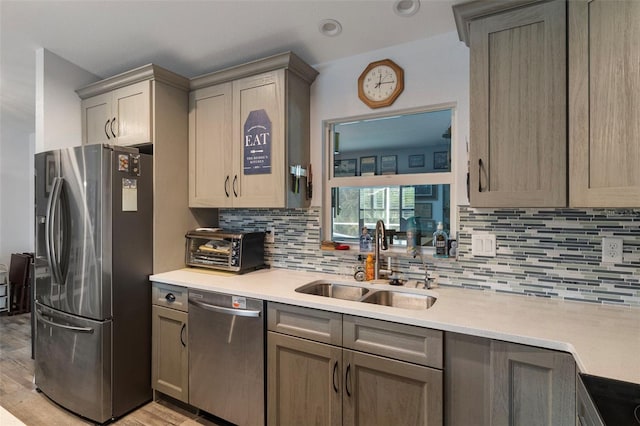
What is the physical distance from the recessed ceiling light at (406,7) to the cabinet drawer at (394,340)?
1.66 m

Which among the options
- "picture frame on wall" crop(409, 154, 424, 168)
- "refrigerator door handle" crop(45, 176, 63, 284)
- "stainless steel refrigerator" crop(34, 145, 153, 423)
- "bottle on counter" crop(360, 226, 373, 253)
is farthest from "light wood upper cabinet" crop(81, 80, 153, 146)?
"picture frame on wall" crop(409, 154, 424, 168)

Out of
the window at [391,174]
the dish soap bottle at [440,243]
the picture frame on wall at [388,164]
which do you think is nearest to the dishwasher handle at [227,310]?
the window at [391,174]

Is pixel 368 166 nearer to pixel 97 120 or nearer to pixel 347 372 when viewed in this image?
pixel 347 372

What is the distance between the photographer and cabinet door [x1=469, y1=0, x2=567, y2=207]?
54.9 inches

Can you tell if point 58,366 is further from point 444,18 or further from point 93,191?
point 444,18

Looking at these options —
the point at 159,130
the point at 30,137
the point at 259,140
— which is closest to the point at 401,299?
the point at 259,140

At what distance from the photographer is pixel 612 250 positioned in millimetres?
1562

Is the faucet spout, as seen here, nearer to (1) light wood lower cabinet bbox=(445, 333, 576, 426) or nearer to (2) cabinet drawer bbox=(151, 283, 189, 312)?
(1) light wood lower cabinet bbox=(445, 333, 576, 426)

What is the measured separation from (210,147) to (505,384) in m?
2.27

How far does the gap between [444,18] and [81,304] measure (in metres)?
2.81

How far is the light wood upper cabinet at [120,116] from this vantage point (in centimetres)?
233

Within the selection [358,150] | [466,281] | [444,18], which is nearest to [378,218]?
[358,150]

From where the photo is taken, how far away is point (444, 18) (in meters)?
1.85

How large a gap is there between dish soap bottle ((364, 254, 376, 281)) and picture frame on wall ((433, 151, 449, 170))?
2.36 feet
